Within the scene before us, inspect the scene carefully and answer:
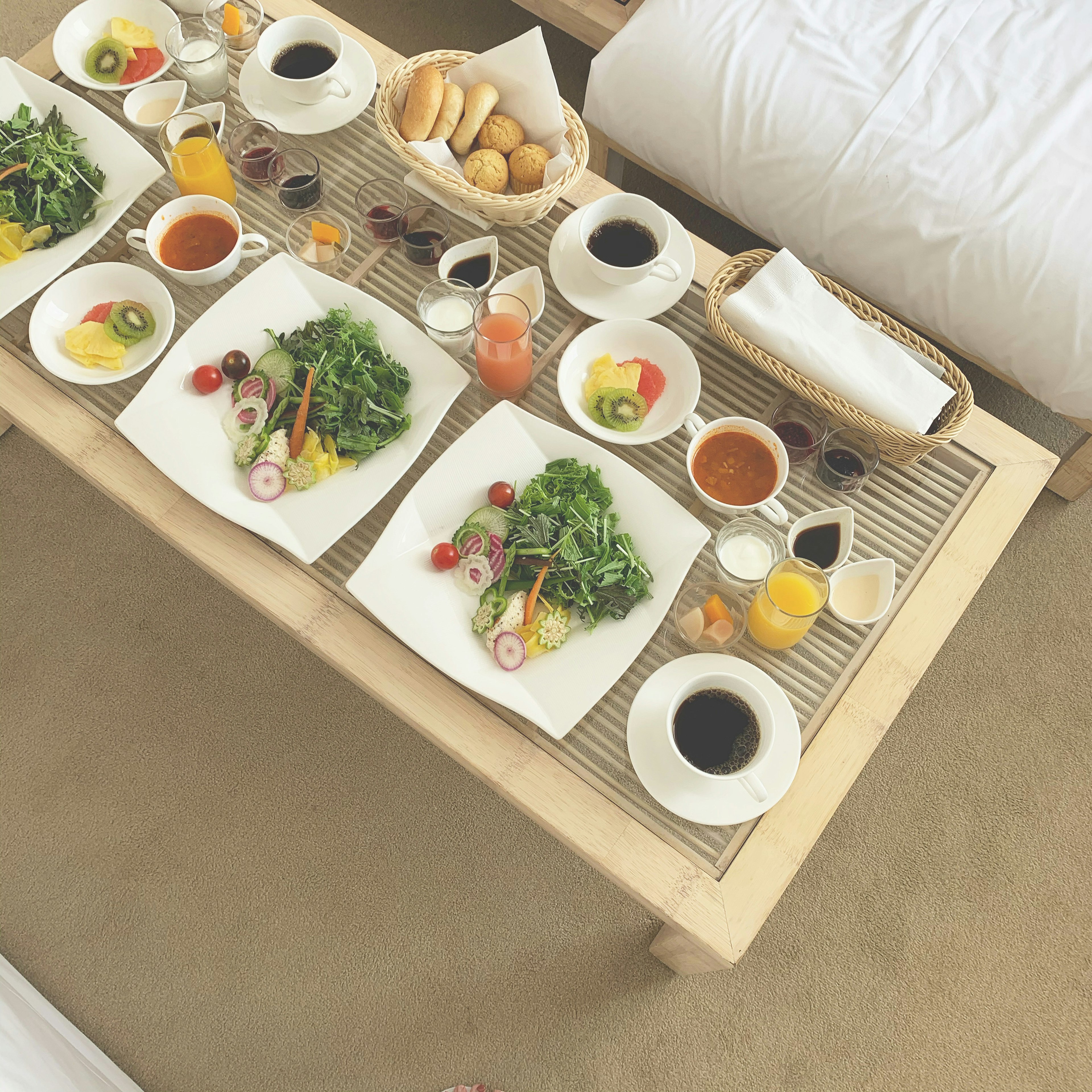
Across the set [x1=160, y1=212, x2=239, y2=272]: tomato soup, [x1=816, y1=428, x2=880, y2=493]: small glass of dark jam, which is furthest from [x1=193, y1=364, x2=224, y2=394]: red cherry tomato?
[x1=816, y1=428, x2=880, y2=493]: small glass of dark jam

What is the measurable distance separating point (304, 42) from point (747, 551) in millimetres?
1285

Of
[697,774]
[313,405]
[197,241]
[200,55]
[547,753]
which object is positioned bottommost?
[547,753]

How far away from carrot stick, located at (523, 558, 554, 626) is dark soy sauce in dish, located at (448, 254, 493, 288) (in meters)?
0.56

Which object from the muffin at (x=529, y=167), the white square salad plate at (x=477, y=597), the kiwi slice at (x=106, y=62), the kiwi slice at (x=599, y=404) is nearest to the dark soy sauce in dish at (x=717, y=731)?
the white square salad plate at (x=477, y=597)

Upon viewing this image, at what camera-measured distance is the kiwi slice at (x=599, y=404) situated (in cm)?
155

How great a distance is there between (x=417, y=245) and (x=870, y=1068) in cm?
192

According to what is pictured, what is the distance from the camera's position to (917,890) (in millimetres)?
2137

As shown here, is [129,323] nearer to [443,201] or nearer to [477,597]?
[443,201]

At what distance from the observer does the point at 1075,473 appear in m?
2.34

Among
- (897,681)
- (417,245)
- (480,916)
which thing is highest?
(417,245)

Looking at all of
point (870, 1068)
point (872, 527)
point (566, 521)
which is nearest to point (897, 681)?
point (872, 527)

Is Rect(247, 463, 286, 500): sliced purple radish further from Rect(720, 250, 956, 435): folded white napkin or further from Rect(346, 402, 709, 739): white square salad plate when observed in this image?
Rect(720, 250, 956, 435): folded white napkin

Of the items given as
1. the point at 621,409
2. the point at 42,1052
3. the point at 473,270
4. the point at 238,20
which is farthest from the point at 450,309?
the point at 42,1052

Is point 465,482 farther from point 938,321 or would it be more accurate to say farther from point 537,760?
point 938,321
